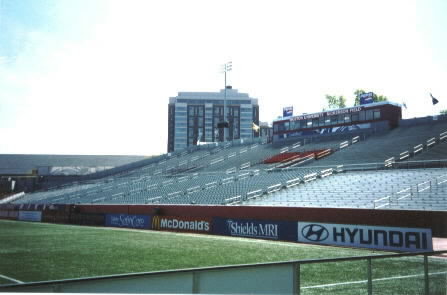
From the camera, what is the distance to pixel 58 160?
86438 millimetres

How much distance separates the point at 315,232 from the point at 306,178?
11522mm

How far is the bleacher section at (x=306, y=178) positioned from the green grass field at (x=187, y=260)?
299 inches

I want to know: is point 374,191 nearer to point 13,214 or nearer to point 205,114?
point 13,214

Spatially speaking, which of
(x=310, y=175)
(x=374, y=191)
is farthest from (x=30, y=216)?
(x=374, y=191)

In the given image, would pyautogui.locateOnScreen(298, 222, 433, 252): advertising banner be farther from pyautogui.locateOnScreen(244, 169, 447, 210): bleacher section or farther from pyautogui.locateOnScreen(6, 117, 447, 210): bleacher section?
pyautogui.locateOnScreen(244, 169, 447, 210): bleacher section

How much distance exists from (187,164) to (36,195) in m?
21.0

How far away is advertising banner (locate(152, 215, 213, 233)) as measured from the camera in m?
25.7

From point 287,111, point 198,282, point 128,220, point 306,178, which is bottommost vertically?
point 128,220

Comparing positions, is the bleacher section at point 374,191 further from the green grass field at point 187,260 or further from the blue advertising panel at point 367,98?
the blue advertising panel at point 367,98

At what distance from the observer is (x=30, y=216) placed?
4106 cm

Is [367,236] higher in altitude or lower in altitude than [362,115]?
lower

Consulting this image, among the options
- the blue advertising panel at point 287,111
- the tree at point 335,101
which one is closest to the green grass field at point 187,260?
the blue advertising panel at point 287,111

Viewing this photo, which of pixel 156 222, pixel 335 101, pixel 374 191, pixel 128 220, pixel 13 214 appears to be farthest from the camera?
pixel 335 101

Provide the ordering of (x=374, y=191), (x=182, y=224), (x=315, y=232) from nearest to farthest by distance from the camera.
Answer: (x=315, y=232)
(x=374, y=191)
(x=182, y=224)
